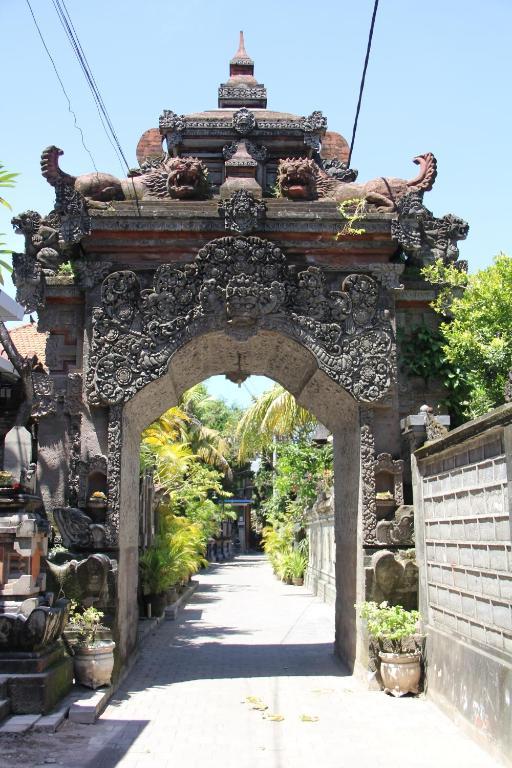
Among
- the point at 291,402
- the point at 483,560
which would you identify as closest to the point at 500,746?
the point at 483,560

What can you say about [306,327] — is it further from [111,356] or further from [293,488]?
[293,488]

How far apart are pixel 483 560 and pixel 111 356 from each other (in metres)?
4.52

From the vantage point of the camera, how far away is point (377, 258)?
9.13 meters

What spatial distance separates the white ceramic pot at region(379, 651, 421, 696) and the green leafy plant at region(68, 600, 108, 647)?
2.85 meters

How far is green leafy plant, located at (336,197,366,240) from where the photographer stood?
29.2 feet

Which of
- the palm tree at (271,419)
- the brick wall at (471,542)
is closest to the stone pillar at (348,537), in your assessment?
the brick wall at (471,542)

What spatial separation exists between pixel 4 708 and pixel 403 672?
12.3 feet

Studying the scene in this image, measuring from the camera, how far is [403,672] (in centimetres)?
774

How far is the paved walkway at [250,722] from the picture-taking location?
5906mm

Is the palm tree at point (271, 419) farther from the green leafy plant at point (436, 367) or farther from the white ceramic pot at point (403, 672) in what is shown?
the white ceramic pot at point (403, 672)

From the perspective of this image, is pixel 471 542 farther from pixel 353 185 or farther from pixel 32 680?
pixel 353 185

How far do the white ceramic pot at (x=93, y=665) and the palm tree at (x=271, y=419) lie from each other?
414 inches

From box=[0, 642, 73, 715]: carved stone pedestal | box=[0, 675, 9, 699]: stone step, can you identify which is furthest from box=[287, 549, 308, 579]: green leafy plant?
box=[0, 675, 9, 699]: stone step

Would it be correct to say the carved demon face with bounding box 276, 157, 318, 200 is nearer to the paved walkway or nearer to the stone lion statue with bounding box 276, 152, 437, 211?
the stone lion statue with bounding box 276, 152, 437, 211
